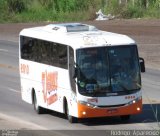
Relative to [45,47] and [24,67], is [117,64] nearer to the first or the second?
[45,47]

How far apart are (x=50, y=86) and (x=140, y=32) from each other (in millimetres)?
32236

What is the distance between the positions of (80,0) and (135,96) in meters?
50.9

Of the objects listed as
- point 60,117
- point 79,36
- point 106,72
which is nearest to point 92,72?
point 106,72

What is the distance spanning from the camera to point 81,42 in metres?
22.7

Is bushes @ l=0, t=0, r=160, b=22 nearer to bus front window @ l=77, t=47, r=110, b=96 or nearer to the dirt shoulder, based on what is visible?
the dirt shoulder

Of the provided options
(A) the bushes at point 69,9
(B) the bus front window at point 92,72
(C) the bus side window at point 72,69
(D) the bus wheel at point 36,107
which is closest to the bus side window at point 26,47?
(D) the bus wheel at point 36,107

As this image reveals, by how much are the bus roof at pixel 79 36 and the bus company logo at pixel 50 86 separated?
3.47ft

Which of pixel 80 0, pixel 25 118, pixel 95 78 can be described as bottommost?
pixel 80 0

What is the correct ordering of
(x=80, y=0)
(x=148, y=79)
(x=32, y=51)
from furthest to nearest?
(x=80, y=0) → (x=148, y=79) → (x=32, y=51)

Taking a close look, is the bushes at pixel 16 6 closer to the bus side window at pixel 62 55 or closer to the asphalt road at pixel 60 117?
the asphalt road at pixel 60 117

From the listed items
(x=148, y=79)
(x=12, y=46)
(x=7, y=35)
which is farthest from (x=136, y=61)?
(x=7, y=35)

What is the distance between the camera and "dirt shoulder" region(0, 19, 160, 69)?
145 ft

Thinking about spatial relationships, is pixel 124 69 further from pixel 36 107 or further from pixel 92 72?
pixel 36 107

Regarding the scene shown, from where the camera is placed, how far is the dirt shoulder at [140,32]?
145 ft
